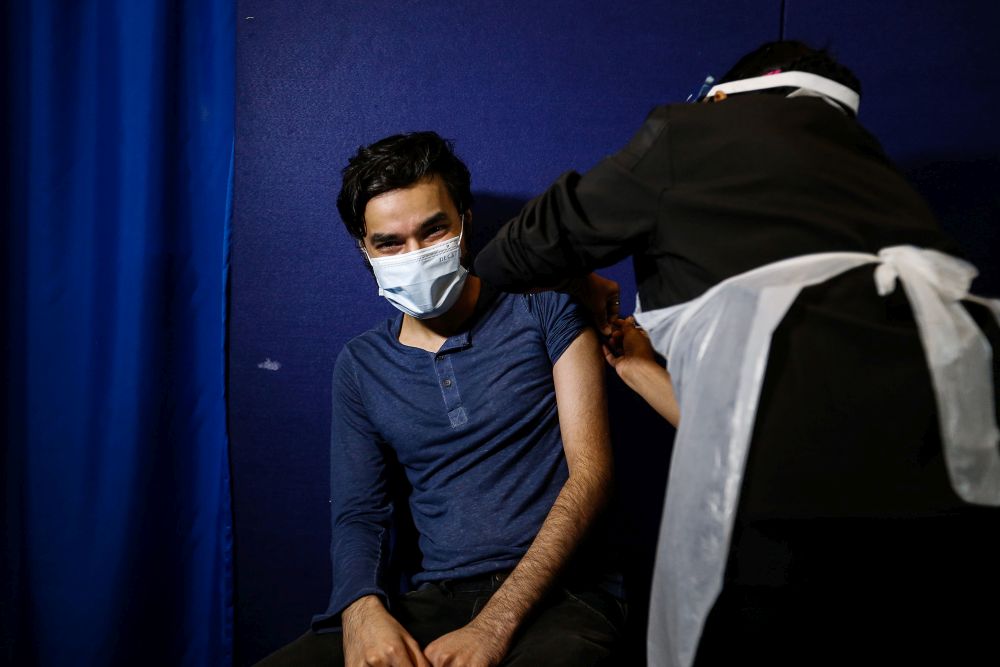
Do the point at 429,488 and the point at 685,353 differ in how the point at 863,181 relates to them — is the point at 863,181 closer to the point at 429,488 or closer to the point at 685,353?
the point at 685,353

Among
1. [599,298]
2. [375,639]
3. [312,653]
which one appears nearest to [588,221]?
[599,298]

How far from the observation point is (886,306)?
29.8 inches

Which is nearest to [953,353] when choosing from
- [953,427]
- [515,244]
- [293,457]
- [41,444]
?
[953,427]

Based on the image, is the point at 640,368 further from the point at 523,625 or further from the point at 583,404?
the point at 523,625

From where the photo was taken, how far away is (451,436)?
1.31m

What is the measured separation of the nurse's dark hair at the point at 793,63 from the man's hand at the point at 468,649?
3.18 ft

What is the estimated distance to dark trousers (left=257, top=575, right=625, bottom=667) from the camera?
3.44ft

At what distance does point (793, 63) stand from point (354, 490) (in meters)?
1.14

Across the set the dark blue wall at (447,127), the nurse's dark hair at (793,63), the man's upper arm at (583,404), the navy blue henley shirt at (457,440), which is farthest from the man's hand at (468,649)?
the nurse's dark hair at (793,63)

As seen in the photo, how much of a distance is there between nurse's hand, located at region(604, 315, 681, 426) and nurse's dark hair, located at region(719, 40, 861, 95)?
1.52ft

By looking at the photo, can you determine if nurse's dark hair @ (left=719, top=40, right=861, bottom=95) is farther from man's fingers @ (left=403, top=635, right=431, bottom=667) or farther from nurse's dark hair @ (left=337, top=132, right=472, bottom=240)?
man's fingers @ (left=403, top=635, right=431, bottom=667)

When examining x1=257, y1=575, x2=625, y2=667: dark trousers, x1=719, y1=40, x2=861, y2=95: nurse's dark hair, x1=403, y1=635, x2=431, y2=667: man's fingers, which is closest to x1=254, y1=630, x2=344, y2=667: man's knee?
x1=257, y1=575, x2=625, y2=667: dark trousers

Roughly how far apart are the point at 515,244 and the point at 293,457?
0.96 metres

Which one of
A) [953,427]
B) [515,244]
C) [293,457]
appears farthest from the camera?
[293,457]
